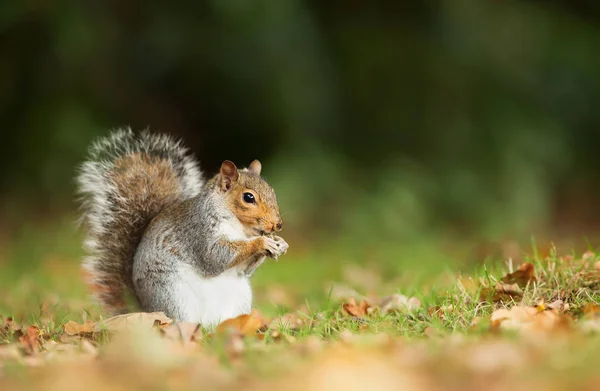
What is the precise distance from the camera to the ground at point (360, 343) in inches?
68.6

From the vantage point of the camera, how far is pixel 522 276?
2.90 metres

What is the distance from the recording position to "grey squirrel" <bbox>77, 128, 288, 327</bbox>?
9.37 ft

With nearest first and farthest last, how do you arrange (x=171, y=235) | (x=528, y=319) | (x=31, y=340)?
(x=528, y=319) → (x=31, y=340) → (x=171, y=235)

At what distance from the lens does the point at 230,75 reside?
6801mm

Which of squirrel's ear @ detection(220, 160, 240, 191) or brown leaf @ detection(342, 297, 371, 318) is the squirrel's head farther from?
brown leaf @ detection(342, 297, 371, 318)

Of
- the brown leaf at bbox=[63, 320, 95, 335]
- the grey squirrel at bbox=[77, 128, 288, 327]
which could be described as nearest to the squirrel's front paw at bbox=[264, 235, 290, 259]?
the grey squirrel at bbox=[77, 128, 288, 327]

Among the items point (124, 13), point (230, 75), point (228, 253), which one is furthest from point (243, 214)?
point (124, 13)

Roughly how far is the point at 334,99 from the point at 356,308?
13.2ft

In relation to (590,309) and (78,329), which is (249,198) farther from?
(590,309)

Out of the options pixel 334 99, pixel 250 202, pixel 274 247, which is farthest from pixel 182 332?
pixel 334 99

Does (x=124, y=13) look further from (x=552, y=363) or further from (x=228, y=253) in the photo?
(x=552, y=363)

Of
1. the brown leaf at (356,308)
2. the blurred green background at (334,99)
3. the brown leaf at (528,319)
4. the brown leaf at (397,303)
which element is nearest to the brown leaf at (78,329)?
the brown leaf at (356,308)

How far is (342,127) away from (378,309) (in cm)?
411

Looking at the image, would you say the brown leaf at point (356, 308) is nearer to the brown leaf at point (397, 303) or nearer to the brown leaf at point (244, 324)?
the brown leaf at point (397, 303)
